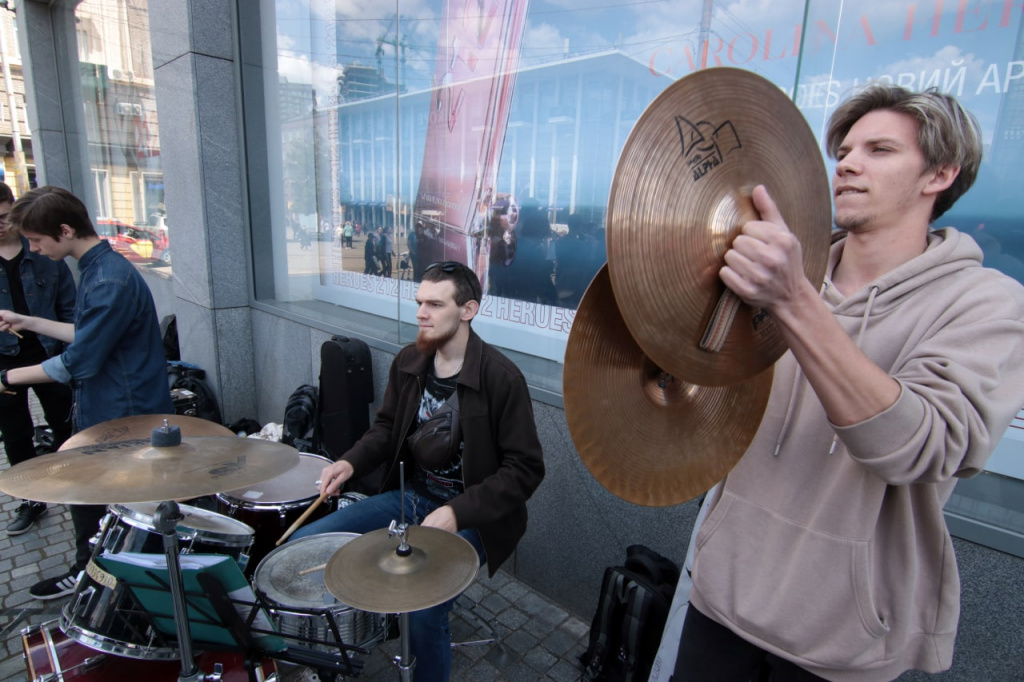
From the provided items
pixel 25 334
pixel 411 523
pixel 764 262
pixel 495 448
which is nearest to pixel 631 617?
pixel 495 448

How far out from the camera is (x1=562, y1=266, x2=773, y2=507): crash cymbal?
95cm

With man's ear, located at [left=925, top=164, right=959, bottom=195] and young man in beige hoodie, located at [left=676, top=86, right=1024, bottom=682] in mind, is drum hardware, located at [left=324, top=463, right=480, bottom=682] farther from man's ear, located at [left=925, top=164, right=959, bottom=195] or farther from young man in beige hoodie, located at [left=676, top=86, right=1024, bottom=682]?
man's ear, located at [left=925, top=164, right=959, bottom=195]

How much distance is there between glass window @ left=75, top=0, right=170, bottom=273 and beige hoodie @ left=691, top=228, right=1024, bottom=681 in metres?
7.59

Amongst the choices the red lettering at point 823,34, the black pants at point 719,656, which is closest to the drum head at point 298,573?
the black pants at point 719,656

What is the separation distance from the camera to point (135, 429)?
2.56m

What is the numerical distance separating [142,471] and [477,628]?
186 cm

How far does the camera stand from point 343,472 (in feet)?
7.98

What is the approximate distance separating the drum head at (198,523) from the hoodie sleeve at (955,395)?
6.79 ft

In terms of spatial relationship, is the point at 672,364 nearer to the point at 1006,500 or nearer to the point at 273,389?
the point at 1006,500

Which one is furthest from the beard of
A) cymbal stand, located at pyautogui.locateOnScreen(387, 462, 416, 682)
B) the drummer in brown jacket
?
cymbal stand, located at pyautogui.locateOnScreen(387, 462, 416, 682)

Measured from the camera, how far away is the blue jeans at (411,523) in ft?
7.05

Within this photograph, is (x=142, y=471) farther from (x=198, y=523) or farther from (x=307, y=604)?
(x=307, y=604)

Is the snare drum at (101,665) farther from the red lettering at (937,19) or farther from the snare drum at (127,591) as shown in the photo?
the red lettering at (937,19)

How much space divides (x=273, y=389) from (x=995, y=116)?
215 inches
